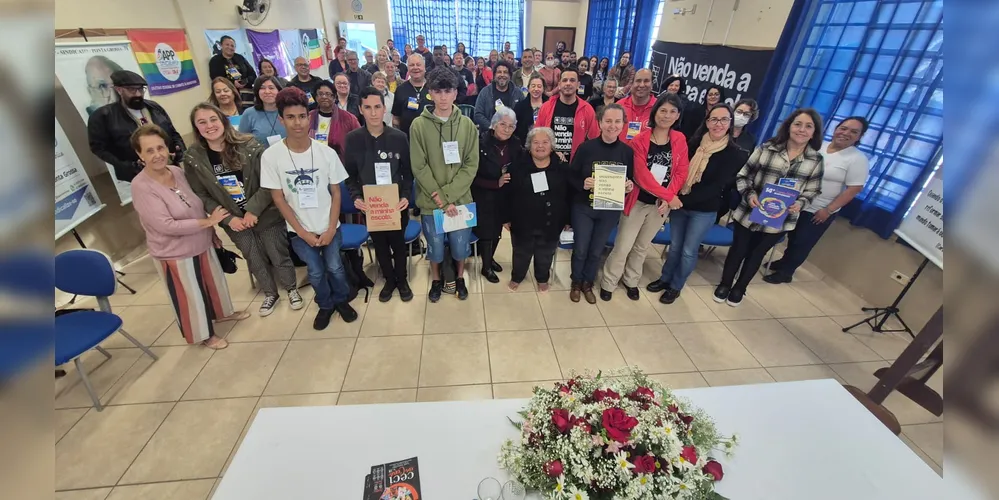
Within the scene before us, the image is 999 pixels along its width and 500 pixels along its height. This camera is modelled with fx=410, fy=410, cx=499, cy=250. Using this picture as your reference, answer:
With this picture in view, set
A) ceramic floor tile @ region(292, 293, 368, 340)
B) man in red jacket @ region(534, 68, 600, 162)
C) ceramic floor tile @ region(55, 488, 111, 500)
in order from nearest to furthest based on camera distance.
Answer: ceramic floor tile @ region(55, 488, 111, 500), ceramic floor tile @ region(292, 293, 368, 340), man in red jacket @ region(534, 68, 600, 162)

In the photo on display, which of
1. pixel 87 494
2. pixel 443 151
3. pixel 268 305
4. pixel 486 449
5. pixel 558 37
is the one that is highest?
pixel 558 37

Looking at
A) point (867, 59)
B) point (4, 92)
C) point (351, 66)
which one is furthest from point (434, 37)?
point (4, 92)

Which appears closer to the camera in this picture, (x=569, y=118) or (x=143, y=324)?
(x=143, y=324)

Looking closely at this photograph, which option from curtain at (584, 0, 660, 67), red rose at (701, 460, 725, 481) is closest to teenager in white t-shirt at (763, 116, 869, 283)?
red rose at (701, 460, 725, 481)

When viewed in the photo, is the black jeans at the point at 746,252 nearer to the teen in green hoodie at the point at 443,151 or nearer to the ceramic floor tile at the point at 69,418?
the teen in green hoodie at the point at 443,151

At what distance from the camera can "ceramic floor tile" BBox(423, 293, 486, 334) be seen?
3.26m

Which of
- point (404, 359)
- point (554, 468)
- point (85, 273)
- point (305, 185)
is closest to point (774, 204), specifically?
point (554, 468)

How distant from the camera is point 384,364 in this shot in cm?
290

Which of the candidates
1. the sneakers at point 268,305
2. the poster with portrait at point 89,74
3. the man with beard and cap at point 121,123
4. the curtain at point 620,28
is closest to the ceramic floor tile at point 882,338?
the sneakers at point 268,305

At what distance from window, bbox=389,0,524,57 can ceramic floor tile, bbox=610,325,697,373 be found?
11.7m

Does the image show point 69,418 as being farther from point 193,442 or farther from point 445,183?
point 445,183

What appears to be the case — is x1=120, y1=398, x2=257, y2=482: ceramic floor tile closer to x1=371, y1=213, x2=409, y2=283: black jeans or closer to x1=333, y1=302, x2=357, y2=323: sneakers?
x1=333, y1=302, x2=357, y2=323: sneakers

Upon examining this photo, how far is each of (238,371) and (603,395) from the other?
2583 millimetres

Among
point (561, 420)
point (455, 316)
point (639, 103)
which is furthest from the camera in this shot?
point (639, 103)
